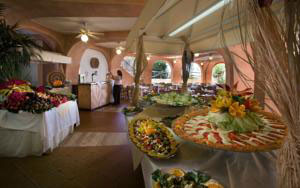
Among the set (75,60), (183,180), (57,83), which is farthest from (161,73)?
(183,180)

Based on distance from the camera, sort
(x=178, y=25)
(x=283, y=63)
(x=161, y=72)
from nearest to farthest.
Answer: (x=283, y=63)
(x=178, y=25)
(x=161, y=72)

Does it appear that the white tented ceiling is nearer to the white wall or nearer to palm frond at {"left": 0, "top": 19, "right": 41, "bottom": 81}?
palm frond at {"left": 0, "top": 19, "right": 41, "bottom": 81}

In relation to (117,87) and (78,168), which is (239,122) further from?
(117,87)

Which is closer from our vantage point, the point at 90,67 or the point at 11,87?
the point at 11,87

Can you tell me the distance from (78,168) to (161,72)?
35.7 feet

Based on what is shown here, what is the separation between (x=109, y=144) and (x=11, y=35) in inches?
98.7

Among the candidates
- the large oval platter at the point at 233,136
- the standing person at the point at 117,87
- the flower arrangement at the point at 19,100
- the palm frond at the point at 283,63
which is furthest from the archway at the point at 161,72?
the palm frond at the point at 283,63

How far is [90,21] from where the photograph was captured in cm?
467

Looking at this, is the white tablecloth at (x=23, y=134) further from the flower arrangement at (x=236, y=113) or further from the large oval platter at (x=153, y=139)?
the flower arrangement at (x=236, y=113)

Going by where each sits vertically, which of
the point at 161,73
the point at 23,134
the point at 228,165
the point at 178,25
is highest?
the point at 161,73

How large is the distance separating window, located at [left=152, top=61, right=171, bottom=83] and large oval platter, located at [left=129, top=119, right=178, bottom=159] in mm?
11347

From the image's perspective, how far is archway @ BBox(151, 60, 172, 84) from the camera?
1246 centimetres

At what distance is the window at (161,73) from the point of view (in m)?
12.5

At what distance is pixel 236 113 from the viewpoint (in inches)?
34.6
